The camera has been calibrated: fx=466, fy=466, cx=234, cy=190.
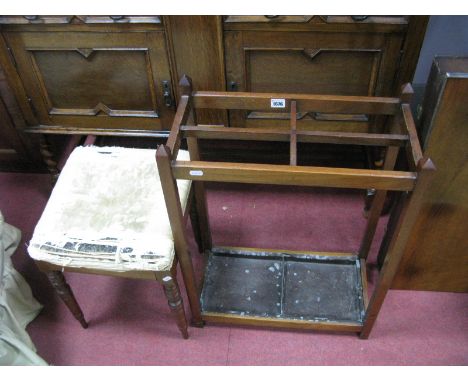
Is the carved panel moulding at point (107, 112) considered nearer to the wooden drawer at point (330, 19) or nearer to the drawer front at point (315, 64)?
the drawer front at point (315, 64)

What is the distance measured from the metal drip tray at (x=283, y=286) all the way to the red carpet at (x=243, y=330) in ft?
0.24

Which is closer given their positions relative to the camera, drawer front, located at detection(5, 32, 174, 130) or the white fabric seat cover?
the white fabric seat cover

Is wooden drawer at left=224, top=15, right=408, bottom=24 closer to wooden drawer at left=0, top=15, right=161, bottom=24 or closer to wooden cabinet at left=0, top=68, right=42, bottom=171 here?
wooden drawer at left=0, top=15, right=161, bottom=24

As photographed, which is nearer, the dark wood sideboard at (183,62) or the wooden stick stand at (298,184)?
the wooden stick stand at (298,184)

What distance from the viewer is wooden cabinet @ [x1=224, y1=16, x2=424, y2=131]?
117 centimetres

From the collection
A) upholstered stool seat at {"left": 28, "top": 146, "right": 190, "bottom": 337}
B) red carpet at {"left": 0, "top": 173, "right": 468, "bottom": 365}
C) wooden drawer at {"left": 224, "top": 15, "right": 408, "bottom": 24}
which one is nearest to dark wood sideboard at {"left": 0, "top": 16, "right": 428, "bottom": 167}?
wooden drawer at {"left": 224, "top": 15, "right": 408, "bottom": 24}

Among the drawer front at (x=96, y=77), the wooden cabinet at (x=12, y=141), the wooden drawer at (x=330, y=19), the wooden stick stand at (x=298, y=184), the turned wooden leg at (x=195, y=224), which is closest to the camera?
the wooden stick stand at (x=298, y=184)

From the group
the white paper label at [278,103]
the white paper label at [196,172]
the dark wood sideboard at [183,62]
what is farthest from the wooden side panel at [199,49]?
the white paper label at [196,172]

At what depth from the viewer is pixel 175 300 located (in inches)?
47.0

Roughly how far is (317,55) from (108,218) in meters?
0.68

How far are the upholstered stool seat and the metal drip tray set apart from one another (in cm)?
18

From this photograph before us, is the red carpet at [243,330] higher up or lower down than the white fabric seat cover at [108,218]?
lower down

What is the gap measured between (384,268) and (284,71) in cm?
58

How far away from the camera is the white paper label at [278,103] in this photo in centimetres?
104
